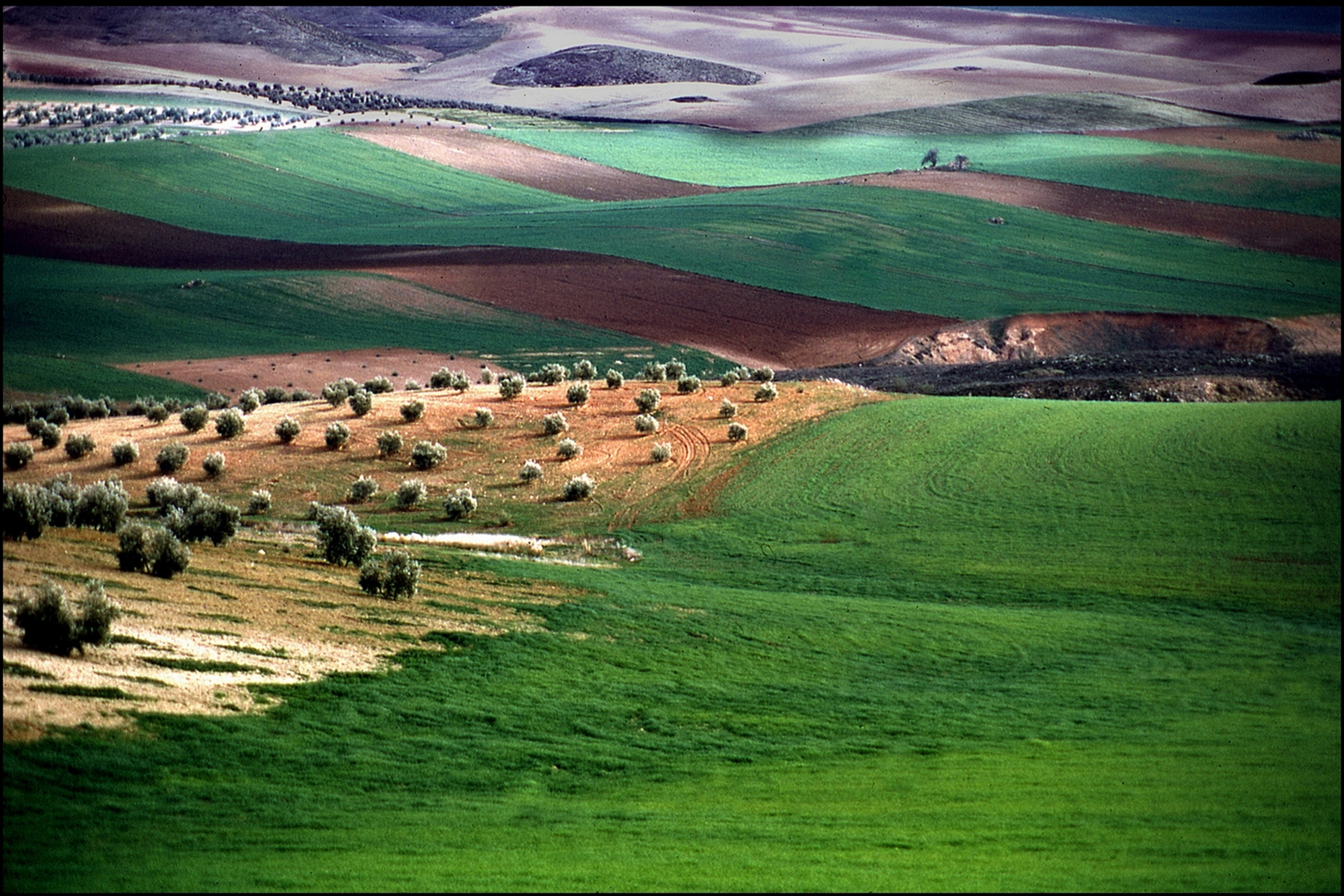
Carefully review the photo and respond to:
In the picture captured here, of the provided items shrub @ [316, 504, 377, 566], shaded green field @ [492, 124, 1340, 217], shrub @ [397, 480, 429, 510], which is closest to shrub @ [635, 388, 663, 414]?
shrub @ [397, 480, 429, 510]

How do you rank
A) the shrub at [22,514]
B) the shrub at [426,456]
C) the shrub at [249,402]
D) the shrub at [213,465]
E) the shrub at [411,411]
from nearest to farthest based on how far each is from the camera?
1. the shrub at [22,514]
2. the shrub at [213,465]
3. the shrub at [426,456]
4. the shrub at [411,411]
5. the shrub at [249,402]

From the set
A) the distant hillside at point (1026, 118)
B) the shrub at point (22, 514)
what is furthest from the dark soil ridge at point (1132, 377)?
the distant hillside at point (1026, 118)

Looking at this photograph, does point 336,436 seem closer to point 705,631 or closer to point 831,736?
point 705,631

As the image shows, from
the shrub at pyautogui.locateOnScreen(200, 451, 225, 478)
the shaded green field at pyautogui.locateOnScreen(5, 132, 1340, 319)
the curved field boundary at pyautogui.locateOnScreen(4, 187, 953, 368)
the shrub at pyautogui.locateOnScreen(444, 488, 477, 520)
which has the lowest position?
the shrub at pyautogui.locateOnScreen(444, 488, 477, 520)

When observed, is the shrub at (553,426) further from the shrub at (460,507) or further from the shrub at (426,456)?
the shrub at (460,507)

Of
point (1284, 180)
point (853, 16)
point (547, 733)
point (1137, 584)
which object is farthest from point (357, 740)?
point (853, 16)

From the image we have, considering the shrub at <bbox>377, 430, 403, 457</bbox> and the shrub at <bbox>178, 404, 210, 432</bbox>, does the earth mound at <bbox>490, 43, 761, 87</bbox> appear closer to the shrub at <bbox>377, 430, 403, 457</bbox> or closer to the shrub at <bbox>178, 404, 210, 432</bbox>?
the shrub at <bbox>178, 404, 210, 432</bbox>
